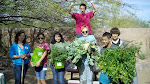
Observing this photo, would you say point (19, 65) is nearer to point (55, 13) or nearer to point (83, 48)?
point (83, 48)

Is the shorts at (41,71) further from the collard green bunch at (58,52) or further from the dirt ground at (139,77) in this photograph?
the dirt ground at (139,77)

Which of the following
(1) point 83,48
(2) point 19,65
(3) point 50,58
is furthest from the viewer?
(2) point 19,65

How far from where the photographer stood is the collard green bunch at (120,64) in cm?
348

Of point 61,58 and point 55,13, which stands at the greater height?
point 55,13

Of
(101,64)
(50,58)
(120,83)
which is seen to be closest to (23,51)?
(50,58)

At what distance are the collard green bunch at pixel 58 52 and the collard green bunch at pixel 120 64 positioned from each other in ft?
2.98

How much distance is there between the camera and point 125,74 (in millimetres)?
3463

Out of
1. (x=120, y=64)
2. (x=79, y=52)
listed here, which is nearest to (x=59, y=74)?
(x=79, y=52)

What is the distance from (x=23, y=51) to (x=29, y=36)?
590cm

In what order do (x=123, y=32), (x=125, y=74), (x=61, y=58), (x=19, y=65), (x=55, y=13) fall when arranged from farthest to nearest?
(x=123, y=32), (x=55, y=13), (x=19, y=65), (x=61, y=58), (x=125, y=74)

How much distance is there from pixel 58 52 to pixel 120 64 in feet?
4.33

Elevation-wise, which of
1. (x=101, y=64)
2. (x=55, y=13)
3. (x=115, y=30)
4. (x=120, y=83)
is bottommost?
(x=120, y=83)

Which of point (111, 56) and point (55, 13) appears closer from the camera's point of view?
point (111, 56)

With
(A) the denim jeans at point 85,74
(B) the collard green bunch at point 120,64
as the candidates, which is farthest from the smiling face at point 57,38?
(B) the collard green bunch at point 120,64
